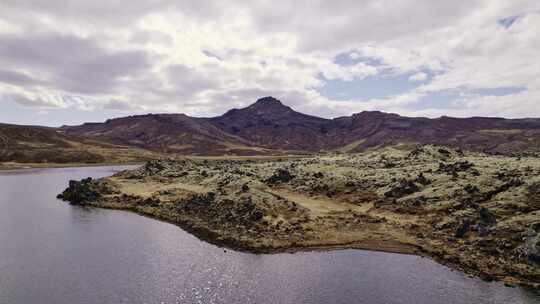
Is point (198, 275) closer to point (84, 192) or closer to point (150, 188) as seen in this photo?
point (84, 192)

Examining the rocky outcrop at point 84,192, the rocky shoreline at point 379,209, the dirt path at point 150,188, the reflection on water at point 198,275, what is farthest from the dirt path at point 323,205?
the rocky outcrop at point 84,192

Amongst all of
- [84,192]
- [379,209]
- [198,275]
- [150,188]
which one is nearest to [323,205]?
[379,209]

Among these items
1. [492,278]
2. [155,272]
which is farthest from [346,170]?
[155,272]

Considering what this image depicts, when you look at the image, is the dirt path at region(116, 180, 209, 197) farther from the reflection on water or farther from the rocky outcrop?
the reflection on water

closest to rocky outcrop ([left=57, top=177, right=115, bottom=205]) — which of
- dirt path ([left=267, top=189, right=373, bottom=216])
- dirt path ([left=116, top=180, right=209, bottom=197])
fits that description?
dirt path ([left=116, top=180, right=209, bottom=197])

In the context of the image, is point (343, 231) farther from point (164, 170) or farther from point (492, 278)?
point (164, 170)

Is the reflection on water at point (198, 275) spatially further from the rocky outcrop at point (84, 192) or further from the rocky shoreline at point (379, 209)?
the rocky outcrop at point (84, 192)
